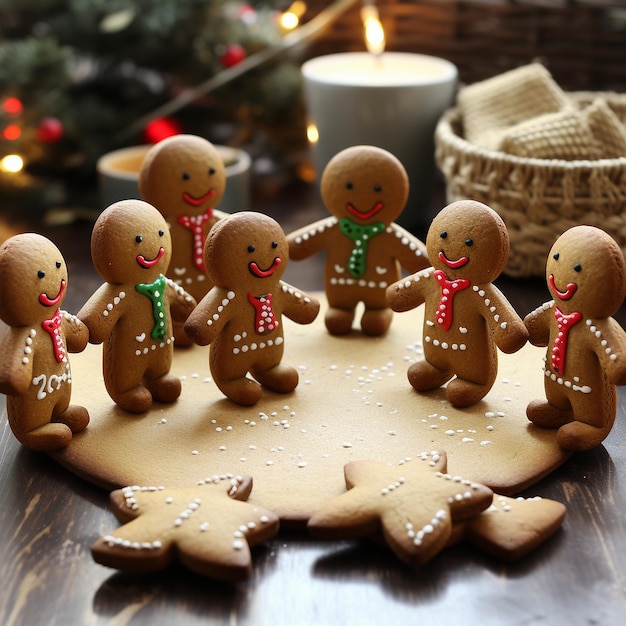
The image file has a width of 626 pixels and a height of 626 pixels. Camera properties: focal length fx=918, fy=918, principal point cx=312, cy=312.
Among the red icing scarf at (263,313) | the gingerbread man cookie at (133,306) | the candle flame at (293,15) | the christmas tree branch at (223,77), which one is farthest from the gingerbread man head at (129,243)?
the candle flame at (293,15)

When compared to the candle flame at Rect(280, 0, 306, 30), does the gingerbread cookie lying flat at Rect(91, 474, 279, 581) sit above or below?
below

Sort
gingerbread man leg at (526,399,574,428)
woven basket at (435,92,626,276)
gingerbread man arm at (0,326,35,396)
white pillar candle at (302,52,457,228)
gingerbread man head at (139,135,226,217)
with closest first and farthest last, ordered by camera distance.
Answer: gingerbread man arm at (0,326,35,396) → gingerbread man leg at (526,399,574,428) → gingerbread man head at (139,135,226,217) → woven basket at (435,92,626,276) → white pillar candle at (302,52,457,228)

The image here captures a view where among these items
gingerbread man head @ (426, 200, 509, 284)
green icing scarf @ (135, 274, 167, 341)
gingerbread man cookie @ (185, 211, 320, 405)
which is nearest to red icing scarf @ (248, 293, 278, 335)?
gingerbread man cookie @ (185, 211, 320, 405)

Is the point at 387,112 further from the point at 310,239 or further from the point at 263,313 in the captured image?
the point at 263,313

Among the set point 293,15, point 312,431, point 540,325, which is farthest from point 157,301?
point 293,15

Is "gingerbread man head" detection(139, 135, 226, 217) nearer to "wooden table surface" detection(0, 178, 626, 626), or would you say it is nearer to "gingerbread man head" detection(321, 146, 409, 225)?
"gingerbread man head" detection(321, 146, 409, 225)

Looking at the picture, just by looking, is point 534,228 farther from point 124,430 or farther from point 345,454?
point 124,430
